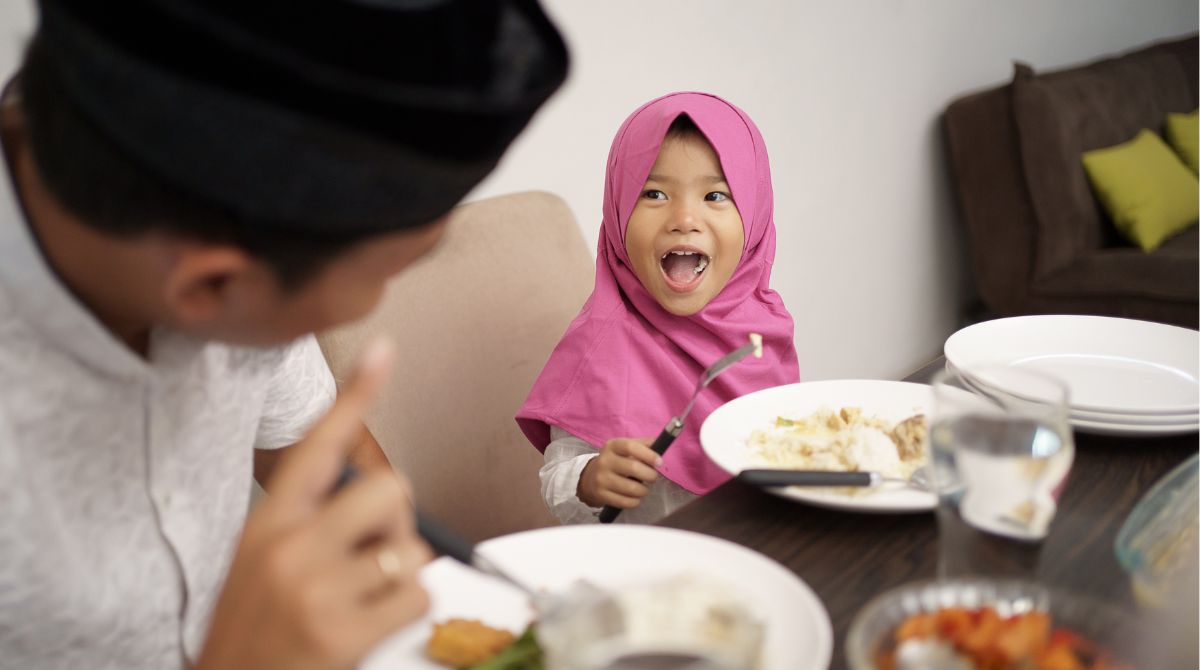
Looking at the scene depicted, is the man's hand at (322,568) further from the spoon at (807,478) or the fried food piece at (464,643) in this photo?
the spoon at (807,478)

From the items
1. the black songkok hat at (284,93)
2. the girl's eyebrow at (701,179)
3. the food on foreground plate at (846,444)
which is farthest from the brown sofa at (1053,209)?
the black songkok hat at (284,93)

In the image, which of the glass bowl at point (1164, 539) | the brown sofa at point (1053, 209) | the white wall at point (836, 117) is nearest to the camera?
the glass bowl at point (1164, 539)

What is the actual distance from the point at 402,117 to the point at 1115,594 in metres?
0.65

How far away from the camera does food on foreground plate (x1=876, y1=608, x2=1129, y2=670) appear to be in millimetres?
614

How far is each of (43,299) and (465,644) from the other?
1.26 ft

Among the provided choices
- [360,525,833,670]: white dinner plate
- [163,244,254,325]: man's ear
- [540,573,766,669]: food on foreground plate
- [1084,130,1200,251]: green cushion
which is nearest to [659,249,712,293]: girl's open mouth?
[360,525,833,670]: white dinner plate

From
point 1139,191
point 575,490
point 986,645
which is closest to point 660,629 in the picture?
point 986,645

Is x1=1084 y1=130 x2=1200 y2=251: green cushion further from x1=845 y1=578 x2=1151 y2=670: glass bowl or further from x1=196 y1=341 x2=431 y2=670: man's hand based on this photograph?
x1=196 y1=341 x2=431 y2=670: man's hand

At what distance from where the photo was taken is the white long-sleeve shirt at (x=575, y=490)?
137 centimetres

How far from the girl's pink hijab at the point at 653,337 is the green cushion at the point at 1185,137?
2.75 meters

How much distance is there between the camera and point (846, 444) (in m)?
1.03

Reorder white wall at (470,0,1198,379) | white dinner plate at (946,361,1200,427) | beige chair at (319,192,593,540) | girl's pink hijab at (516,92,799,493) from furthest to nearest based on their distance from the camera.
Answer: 1. white wall at (470,0,1198,379)
2. girl's pink hijab at (516,92,799,493)
3. beige chair at (319,192,593,540)
4. white dinner plate at (946,361,1200,427)

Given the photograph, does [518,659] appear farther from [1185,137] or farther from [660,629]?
[1185,137]

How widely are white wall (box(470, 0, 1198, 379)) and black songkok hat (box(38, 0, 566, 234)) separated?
1.41 m
